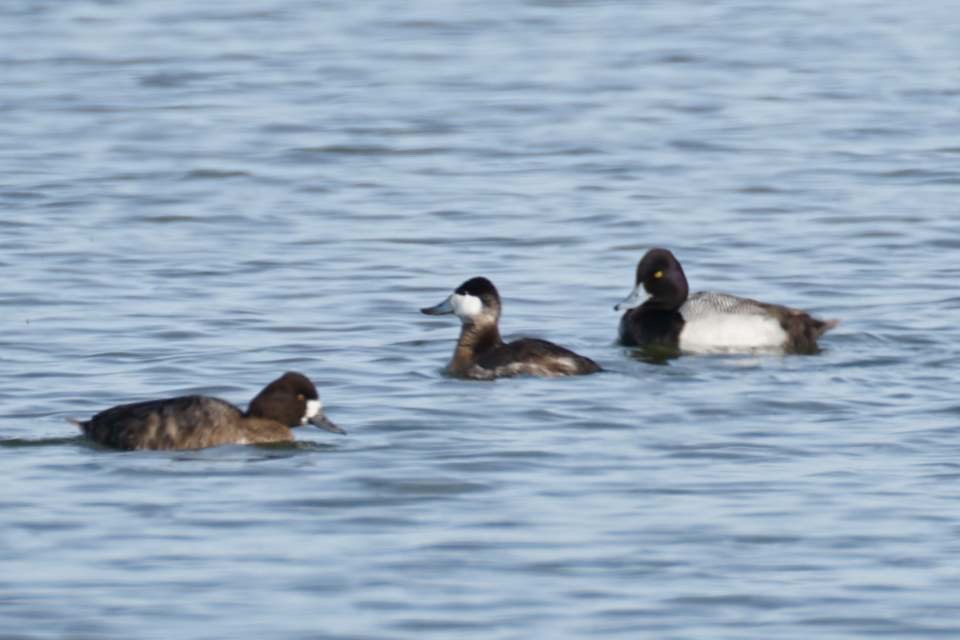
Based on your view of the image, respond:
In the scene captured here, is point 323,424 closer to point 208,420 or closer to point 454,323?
point 208,420

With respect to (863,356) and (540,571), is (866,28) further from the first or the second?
(540,571)

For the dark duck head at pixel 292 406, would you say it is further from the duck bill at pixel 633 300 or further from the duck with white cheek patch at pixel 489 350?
the duck bill at pixel 633 300

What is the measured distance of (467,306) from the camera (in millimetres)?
13836

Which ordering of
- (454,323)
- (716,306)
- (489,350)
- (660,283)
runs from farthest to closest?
1. (454,323)
2. (660,283)
3. (716,306)
4. (489,350)

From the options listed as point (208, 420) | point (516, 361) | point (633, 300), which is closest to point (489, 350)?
point (516, 361)

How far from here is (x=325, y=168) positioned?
69.2 ft

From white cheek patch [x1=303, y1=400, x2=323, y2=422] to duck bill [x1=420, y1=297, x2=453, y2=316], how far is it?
285cm

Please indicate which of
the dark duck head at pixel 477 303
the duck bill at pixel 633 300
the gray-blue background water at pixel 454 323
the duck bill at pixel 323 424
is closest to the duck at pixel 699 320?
the duck bill at pixel 633 300

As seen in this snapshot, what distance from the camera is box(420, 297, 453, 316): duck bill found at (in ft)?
46.2

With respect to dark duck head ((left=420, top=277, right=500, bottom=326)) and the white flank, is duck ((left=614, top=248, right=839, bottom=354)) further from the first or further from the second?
dark duck head ((left=420, top=277, right=500, bottom=326))

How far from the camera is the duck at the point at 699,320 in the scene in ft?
46.6

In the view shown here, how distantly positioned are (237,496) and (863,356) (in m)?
4.92

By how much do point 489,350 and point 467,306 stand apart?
17.4 inches

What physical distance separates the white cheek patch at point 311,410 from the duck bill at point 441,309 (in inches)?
112
